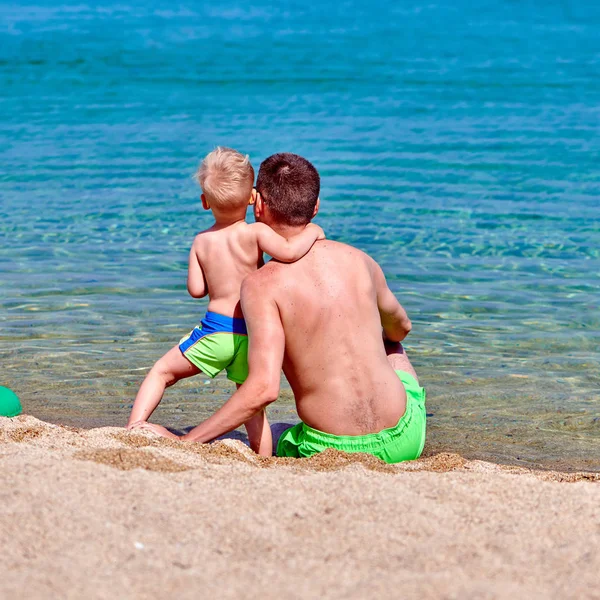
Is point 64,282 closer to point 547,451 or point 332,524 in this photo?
point 547,451

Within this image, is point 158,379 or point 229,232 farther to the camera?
point 158,379

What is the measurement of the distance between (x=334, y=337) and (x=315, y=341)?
0.09 m

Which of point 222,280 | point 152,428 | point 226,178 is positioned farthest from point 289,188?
point 152,428

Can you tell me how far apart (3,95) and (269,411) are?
47.5ft

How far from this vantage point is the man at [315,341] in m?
3.69

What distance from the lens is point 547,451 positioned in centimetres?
457

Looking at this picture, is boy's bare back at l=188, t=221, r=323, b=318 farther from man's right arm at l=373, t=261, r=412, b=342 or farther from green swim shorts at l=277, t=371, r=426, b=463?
green swim shorts at l=277, t=371, r=426, b=463

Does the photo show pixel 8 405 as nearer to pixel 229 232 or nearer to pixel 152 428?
pixel 152 428

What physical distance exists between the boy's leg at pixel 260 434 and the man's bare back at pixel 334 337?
0.36 metres

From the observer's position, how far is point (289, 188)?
3.74m

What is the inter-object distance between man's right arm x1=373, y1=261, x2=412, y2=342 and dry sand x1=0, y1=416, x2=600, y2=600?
994 millimetres

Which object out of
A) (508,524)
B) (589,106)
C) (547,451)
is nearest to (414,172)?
(589,106)

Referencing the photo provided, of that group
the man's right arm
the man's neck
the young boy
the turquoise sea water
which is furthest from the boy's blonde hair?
the turquoise sea water

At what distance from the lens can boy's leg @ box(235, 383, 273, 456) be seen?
414 cm
